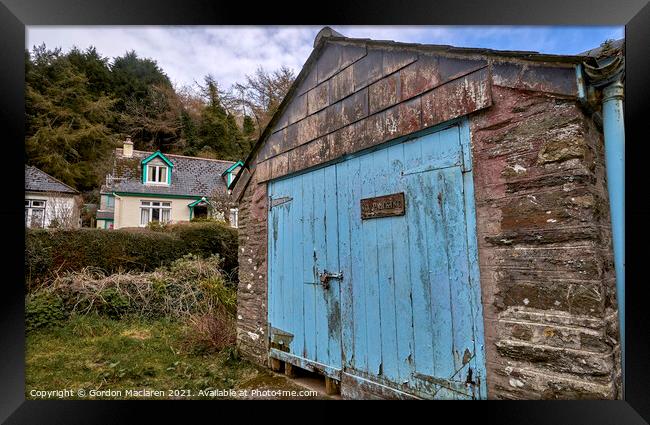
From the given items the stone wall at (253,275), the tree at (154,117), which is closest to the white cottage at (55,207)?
the tree at (154,117)

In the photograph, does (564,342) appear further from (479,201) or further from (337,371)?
(337,371)

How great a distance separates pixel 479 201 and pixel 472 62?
0.96 metres

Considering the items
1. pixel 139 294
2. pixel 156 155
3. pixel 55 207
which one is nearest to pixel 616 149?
pixel 139 294

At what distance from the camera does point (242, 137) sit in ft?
35.7

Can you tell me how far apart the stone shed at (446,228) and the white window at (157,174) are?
11.8 m

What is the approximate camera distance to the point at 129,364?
4.39 metres

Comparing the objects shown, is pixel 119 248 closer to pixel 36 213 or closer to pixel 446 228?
pixel 36 213

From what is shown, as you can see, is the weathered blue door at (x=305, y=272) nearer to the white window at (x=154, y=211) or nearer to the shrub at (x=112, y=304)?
the shrub at (x=112, y=304)

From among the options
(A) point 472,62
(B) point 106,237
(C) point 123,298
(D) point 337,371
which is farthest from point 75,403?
(B) point 106,237

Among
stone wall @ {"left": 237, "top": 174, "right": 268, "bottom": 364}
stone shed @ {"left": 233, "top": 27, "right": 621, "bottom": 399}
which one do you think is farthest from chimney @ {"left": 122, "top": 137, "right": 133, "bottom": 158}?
stone shed @ {"left": 233, "top": 27, "right": 621, "bottom": 399}

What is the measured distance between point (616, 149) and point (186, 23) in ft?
10.1

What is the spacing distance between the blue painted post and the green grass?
285 centimetres

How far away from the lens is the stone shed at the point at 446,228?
1835mm

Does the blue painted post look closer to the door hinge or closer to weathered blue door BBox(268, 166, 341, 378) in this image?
weathered blue door BBox(268, 166, 341, 378)
